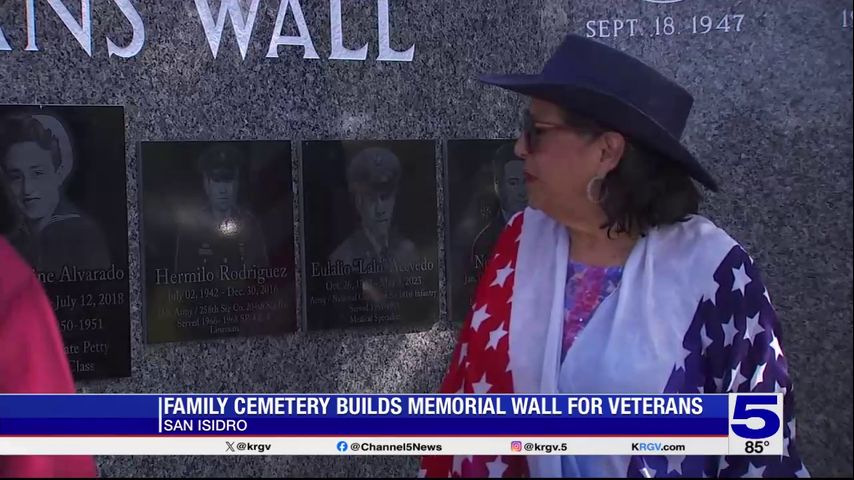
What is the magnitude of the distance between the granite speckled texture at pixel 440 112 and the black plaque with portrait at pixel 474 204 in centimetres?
8

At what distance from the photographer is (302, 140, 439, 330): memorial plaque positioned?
3.40 metres

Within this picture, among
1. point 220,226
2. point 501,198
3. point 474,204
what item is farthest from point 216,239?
point 501,198

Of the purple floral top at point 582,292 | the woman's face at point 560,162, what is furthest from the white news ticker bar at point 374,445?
the woman's face at point 560,162

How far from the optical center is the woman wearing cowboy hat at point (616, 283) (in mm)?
2121

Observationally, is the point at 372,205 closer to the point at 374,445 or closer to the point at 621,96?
the point at 374,445

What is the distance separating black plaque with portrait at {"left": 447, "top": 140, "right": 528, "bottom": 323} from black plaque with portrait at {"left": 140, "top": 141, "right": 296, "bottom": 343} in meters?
0.63

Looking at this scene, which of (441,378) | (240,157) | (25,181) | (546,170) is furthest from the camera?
(441,378)

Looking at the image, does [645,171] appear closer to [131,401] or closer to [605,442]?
[605,442]

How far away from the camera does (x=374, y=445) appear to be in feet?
8.68

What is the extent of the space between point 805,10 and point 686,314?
2.22 metres

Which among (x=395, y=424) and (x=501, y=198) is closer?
(x=395, y=424)

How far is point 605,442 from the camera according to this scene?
90.3 inches

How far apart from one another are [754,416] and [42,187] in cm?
220

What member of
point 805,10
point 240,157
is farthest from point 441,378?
point 805,10
